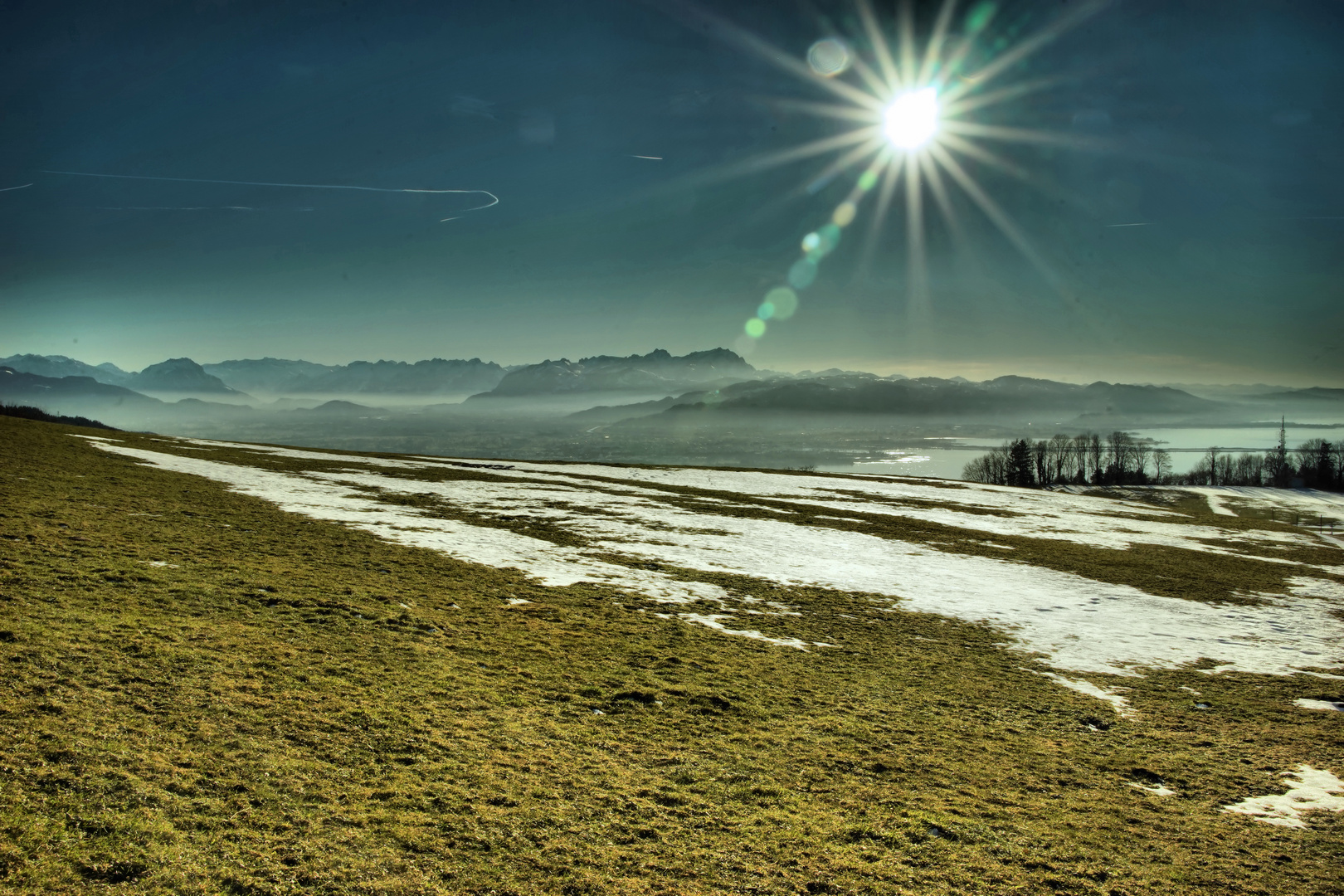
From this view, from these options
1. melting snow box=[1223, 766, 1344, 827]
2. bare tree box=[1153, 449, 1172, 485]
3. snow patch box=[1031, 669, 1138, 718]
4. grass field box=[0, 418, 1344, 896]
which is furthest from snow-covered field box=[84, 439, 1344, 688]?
bare tree box=[1153, 449, 1172, 485]

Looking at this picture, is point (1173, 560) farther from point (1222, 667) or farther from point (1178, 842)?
point (1178, 842)

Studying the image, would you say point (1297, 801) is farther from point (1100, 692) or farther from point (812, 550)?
point (812, 550)

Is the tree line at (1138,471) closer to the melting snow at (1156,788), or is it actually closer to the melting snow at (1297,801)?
the melting snow at (1297,801)

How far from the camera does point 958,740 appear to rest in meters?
9.59

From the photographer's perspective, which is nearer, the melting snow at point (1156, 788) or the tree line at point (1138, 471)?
the melting snow at point (1156, 788)

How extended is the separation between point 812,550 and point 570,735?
17.9 m

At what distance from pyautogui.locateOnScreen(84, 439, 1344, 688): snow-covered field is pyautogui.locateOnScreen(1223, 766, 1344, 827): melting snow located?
390 cm

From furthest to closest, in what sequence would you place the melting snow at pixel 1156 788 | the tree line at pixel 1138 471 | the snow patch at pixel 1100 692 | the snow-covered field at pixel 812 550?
the tree line at pixel 1138 471 → the snow-covered field at pixel 812 550 → the snow patch at pixel 1100 692 → the melting snow at pixel 1156 788

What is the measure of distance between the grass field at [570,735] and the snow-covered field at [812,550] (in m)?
0.42

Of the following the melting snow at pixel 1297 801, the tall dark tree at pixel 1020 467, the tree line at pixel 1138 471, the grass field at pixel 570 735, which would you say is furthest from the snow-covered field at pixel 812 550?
the tree line at pixel 1138 471

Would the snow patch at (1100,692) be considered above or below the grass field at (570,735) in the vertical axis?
below

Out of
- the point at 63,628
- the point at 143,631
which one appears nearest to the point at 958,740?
the point at 143,631

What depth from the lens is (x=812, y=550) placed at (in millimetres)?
24828

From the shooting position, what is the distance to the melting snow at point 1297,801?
7.91m
